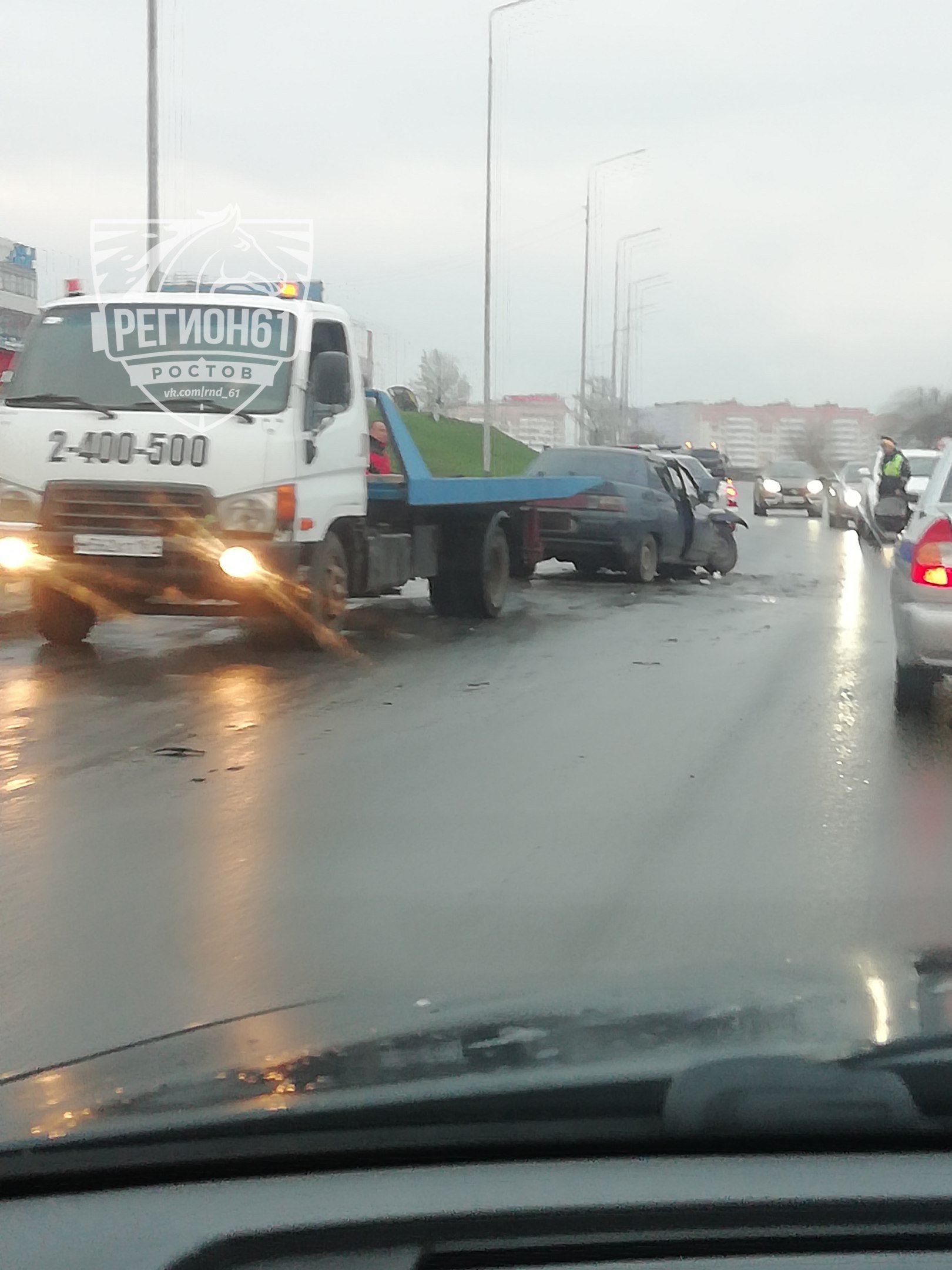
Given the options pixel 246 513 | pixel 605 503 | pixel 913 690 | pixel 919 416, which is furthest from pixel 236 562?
pixel 919 416

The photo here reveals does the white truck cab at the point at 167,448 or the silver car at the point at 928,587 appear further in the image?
the white truck cab at the point at 167,448

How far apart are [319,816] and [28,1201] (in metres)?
4.37

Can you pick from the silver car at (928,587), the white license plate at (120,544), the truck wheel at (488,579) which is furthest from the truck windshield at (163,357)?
the silver car at (928,587)

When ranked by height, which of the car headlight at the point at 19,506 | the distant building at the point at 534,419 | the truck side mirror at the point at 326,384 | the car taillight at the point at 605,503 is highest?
the distant building at the point at 534,419

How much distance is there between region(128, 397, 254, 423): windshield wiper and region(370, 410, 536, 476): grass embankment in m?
2.56

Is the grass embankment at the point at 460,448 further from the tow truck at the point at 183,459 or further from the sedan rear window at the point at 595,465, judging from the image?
the tow truck at the point at 183,459

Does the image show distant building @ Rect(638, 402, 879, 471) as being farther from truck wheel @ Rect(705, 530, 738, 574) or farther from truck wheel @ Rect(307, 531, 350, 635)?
truck wheel @ Rect(307, 531, 350, 635)

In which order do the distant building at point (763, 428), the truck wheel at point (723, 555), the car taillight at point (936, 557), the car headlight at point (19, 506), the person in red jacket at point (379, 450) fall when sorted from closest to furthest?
the car taillight at point (936, 557) < the car headlight at point (19, 506) < the person in red jacket at point (379, 450) < the truck wheel at point (723, 555) < the distant building at point (763, 428)

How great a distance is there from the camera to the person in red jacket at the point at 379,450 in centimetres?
1269

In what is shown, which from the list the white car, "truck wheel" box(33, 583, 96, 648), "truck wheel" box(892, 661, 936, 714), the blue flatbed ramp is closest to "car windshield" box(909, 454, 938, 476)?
the white car

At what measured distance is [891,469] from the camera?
85.4 ft

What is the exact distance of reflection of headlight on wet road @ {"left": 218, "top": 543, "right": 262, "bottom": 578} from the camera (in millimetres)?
10141

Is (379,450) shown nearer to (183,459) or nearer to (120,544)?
(183,459)

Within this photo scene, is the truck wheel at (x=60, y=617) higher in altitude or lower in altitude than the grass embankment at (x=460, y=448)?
lower
